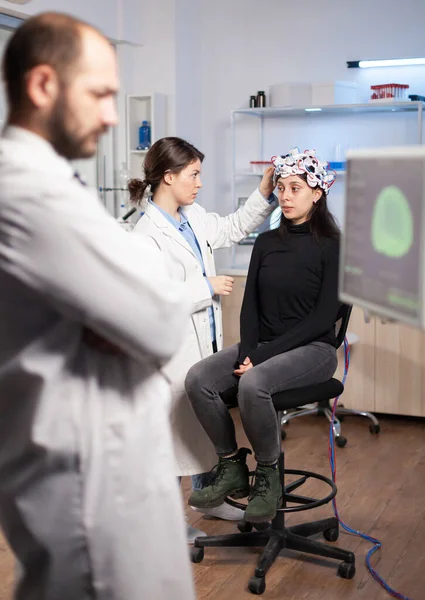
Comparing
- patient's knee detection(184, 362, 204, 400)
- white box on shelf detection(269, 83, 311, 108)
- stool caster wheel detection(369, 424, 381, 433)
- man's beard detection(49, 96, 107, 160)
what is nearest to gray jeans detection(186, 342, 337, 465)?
patient's knee detection(184, 362, 204, 400)

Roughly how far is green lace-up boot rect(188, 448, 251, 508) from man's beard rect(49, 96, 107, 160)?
1.75 meters

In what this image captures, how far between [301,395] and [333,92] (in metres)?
2.52

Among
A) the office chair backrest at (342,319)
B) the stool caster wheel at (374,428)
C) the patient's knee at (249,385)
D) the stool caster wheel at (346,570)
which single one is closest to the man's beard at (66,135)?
the patient's knee at (249,385)

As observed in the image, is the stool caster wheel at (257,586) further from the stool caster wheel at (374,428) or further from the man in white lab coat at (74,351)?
the stool caster wheel at (374,428)

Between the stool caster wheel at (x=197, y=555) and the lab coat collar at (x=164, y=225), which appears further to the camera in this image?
the lab coat collar at (x=164, y=225)

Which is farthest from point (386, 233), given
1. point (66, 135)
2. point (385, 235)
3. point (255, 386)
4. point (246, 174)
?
point (246, 174)

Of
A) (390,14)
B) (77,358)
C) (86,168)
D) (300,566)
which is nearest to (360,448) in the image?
(300,566)

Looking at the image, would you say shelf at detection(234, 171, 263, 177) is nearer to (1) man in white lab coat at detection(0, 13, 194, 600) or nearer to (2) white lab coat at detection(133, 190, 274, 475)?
(2) white lab coat at detection(133, 190, 274, 475)

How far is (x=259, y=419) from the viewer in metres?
2.61

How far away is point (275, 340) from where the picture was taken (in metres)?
2.76

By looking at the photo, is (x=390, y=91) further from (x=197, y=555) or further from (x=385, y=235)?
(x=385, y=235)

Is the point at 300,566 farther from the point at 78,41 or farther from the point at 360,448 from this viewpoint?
the point at 78,41

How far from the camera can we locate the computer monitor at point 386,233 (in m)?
1.20

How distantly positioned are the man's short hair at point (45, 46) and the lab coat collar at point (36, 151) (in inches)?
2.2
